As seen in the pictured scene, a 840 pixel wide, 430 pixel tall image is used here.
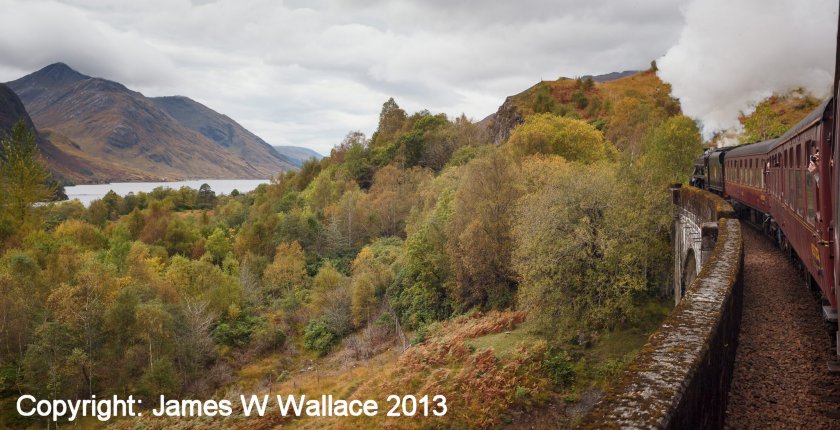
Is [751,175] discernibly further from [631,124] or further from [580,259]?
[631,124]

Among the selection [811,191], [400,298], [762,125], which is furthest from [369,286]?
[762,125]

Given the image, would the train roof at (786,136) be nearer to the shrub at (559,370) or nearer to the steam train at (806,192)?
the steam train at (806,192)

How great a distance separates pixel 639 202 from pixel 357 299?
2417 centimetres

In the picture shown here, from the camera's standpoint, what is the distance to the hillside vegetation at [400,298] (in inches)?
939

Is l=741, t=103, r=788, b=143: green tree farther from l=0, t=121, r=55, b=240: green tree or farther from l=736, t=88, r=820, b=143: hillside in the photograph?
l=0, t=121, r=55, b=240: green tree

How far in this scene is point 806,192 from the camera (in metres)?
9.68

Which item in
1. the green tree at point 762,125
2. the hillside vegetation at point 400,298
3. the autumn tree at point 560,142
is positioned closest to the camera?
the hillside vegetation at point 400,298

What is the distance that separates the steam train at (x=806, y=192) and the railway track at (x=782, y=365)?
554 mm

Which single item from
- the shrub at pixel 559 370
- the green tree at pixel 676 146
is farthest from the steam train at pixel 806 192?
the green tree at pixel 676 146

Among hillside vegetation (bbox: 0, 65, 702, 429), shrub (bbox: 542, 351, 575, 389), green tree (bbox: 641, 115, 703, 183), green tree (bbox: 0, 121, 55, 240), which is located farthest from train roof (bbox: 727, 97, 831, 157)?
green tree (bbox: 0, 121, 55, 240)

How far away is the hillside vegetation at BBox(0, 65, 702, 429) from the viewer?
78.2 feet

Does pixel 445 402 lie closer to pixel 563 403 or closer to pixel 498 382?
pixel 498 382

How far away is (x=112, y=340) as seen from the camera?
109ft

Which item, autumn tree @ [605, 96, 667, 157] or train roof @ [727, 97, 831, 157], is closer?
train roof @ [727, 97, 831, 157]
